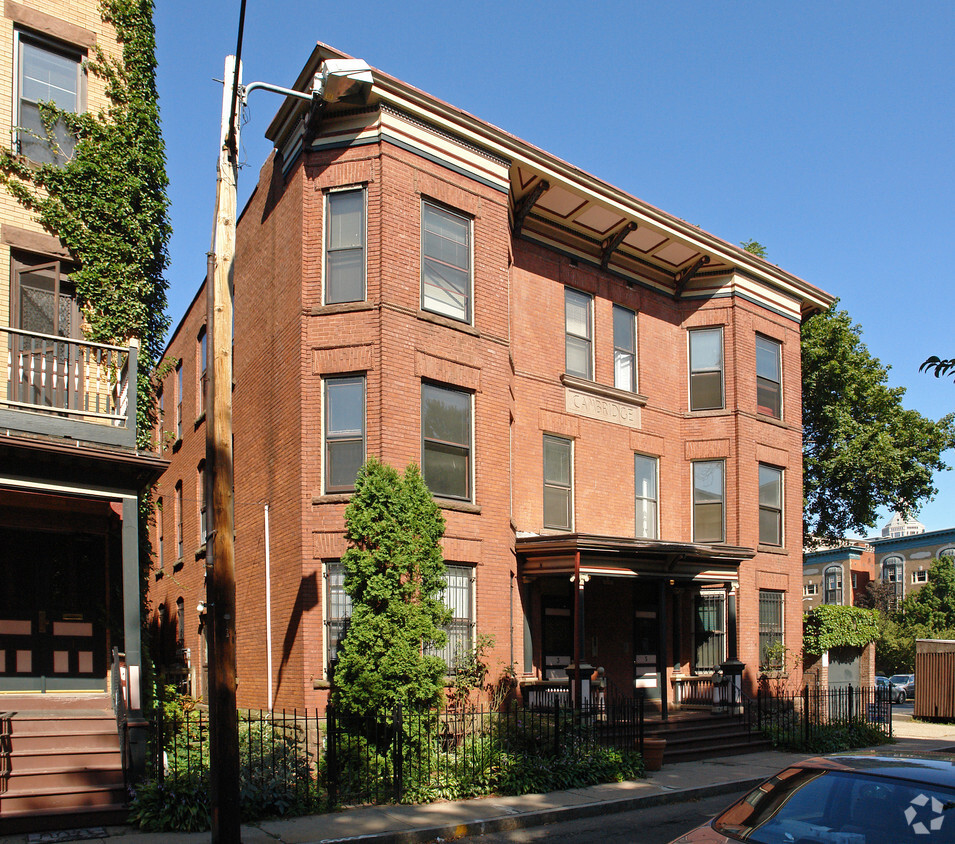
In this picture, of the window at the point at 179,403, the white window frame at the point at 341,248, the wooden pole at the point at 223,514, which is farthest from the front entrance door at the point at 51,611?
the window at the point at 179,403

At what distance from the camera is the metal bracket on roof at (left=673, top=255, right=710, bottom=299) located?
22.4 m

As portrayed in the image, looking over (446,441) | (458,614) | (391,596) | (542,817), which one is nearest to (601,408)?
(446,441)

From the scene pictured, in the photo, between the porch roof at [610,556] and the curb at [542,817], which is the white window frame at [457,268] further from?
the curb at [542,817]

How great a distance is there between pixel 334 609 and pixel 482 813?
4.68 metres

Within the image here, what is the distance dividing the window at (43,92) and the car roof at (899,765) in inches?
529

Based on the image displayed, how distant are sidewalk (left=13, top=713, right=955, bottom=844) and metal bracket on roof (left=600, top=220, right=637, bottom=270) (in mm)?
10912

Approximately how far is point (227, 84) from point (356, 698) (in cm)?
849

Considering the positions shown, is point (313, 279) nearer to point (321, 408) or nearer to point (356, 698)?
point (321, 408)

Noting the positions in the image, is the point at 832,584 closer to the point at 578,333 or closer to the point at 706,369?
the point at 706,369

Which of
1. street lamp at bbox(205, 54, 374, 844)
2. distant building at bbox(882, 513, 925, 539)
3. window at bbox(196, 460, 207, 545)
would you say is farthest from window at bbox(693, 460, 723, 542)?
distant building at bbox(882, 513, 925, 539)

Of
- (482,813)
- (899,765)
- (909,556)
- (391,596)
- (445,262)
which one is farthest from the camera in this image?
(909,556)

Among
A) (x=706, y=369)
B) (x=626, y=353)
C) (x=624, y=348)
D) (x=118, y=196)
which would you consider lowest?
(x=706, y=369)

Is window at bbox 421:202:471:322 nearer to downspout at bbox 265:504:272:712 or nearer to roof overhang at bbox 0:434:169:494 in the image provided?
downspout at bbox 265:504:272:712

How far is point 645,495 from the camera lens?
2156 centimetres
